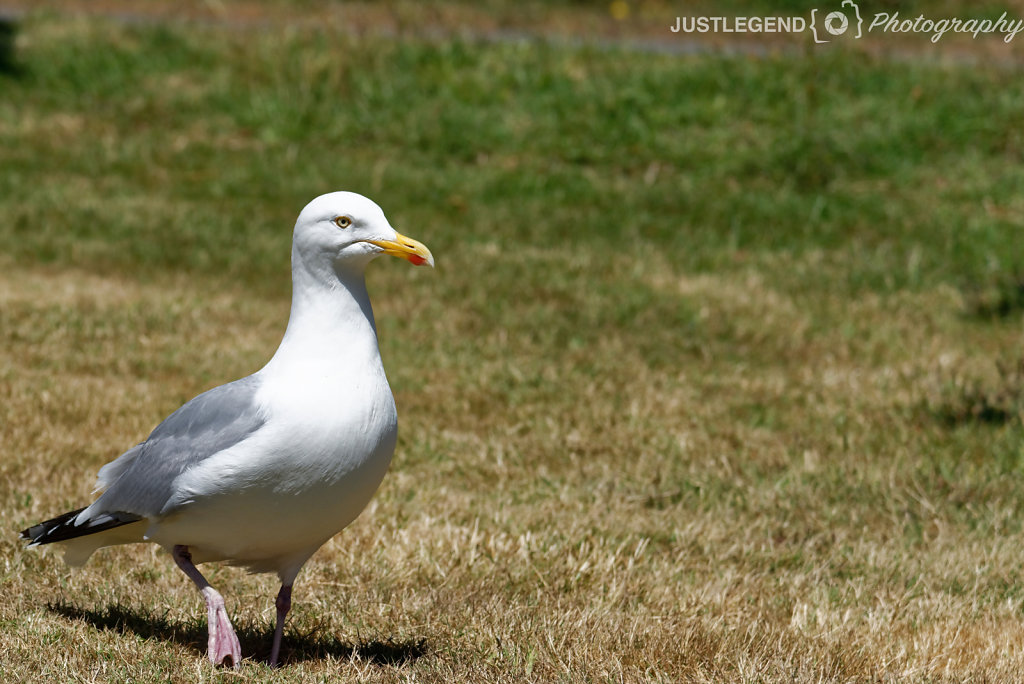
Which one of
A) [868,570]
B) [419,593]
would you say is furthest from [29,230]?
[868,570]

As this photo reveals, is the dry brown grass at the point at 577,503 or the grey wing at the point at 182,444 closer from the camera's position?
the grey wing at the point at 182,444

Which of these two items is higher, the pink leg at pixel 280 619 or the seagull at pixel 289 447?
the seagull at pixel 289 447

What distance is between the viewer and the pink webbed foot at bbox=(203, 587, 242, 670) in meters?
3.48

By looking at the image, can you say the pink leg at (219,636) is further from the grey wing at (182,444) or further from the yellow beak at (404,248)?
the yellow beak at (404,248)

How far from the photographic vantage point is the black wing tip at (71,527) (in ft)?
11.8

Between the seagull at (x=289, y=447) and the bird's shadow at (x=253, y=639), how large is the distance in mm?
231

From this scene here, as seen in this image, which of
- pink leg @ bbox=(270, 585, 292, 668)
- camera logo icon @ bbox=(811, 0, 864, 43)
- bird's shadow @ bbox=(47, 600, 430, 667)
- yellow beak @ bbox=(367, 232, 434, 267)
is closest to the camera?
yellow beak @ bbox=(367, 232, 434, 267)

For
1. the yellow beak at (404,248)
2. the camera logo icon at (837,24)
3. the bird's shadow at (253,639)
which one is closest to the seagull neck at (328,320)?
the yellow beak at (404,248)

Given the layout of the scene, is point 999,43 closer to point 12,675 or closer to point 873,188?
point 873,188

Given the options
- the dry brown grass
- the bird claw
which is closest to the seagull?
the bird claw

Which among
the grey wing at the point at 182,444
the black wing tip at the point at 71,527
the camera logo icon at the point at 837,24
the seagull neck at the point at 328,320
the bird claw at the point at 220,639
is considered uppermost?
the camera logo icon at the point at 837,24

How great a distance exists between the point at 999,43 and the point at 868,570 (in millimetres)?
11423

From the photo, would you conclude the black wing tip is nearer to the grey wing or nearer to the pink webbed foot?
the grey wing

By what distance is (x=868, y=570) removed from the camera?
477 cm
